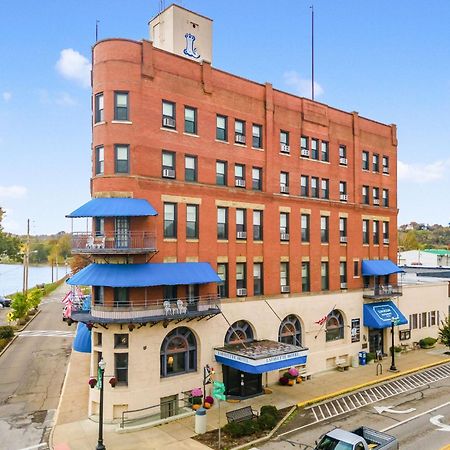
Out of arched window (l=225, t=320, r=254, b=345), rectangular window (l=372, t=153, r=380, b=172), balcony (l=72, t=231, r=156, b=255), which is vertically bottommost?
arched window (l=225, t=320, r=254, b=345)

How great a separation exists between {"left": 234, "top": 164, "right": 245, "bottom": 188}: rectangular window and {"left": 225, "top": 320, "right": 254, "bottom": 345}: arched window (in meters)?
9.72

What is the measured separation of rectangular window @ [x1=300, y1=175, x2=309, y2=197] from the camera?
123 feet

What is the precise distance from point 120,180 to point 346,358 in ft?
80.5

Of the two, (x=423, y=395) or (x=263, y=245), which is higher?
(x=263, y=245)

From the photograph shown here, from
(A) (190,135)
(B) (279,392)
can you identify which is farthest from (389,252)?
(A) (190,135)

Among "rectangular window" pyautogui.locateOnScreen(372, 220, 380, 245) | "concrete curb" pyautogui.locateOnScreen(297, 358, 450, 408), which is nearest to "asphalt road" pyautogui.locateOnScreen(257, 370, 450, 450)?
"concrete curb" pyautogui.locateOnScreen(297, 358, 450, 408)

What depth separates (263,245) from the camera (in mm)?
34188

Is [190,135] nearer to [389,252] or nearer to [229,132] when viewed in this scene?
[229,132]

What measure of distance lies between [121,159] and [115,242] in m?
5.08

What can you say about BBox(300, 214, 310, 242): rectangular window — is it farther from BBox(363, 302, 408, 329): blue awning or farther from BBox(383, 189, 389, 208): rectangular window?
BBox(383, 189, 389, 208): rectangular window

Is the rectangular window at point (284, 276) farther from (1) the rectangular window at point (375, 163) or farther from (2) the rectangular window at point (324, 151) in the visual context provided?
(1) the rectangular window at point (375, 163)

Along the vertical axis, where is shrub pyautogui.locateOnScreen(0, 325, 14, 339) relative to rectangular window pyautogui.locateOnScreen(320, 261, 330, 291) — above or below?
below

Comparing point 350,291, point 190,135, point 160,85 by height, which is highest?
point 160,85

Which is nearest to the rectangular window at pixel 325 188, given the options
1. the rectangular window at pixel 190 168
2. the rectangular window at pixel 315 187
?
the rectangular window at pixel 315 187
